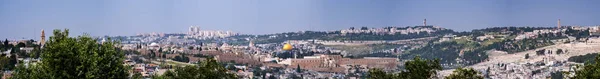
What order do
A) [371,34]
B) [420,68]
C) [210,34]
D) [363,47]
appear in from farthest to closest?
1. [210,34]
2. [371,34]
3. [363,47]
4. [420,68]

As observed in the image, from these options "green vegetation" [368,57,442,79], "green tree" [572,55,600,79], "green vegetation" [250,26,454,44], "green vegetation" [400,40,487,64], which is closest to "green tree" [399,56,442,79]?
"green vegetation" [368,57,442,79]

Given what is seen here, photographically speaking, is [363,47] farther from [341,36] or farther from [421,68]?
[421,68]

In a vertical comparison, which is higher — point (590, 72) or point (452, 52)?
point (590, 72)

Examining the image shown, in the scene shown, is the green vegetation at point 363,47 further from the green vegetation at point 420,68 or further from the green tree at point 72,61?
the green tree at point 72,61

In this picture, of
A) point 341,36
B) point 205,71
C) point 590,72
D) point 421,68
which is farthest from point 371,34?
point 205,71

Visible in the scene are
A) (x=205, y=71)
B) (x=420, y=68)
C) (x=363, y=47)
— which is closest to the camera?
(x=205, y=71)

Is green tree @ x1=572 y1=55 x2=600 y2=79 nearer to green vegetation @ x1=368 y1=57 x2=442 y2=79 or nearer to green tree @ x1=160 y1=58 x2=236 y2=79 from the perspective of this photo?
green vegetation @ x1=368 y1=57 x2=442 y2=79

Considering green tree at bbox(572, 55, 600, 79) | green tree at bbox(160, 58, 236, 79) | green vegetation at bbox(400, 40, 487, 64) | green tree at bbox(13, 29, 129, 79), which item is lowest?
green vegetation at bbox(400, 40, 487, 64)

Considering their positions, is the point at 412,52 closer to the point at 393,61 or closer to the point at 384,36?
the point at 393,61

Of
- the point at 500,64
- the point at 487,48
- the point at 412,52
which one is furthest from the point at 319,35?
the point at 500,64
